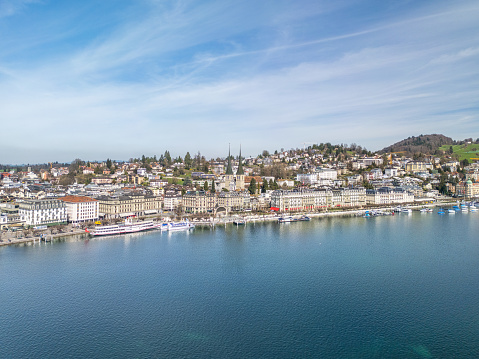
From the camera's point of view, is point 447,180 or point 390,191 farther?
point 447,180

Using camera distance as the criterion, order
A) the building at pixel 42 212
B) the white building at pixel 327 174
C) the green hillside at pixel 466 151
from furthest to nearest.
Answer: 1. the green hillside at pixel 466 151
2. the white building at pixel 327 174
3. the building at pixel 42 212

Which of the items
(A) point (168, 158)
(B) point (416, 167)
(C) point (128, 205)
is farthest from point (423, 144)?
(C) point (128, 205)

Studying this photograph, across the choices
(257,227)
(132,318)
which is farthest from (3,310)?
(257,227)

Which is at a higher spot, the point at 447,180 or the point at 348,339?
the point at 447,180

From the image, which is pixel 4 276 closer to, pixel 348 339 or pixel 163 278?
pixel 163 278

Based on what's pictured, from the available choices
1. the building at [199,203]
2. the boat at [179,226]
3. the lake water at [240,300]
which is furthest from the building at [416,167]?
the boat at [179,226]

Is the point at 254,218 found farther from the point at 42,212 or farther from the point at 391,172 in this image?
the point at 391,172

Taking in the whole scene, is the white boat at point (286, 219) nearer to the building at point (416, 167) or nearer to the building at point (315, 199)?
the building at point (315, 199)
